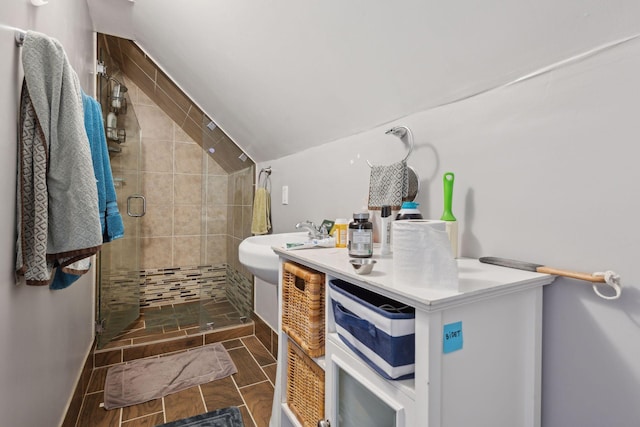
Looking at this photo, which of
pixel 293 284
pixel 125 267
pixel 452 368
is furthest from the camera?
pixel 125 267

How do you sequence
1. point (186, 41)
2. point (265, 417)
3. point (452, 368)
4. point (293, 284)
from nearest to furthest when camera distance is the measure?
point (452, 368) → point (293, 284) → point (265, 417) → point (186, 41)

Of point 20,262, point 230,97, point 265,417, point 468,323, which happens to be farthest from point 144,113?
point 468,323

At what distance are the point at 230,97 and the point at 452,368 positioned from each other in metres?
1.91

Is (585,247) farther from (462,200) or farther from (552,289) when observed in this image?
(462,200)

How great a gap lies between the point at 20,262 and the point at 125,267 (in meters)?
1.88

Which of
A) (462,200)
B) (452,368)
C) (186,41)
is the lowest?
(452,368)

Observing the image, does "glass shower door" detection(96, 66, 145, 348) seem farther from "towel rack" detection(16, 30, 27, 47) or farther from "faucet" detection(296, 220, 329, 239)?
"faucet" detection(296, 220, 329, 239)

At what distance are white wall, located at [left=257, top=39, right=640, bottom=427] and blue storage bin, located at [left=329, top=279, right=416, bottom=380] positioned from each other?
237 millimetres

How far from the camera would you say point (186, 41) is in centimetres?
177

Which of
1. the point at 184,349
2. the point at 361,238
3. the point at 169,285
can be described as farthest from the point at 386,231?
the point at 169,285

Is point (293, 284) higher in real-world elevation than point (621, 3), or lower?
lower

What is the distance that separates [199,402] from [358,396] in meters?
1.32

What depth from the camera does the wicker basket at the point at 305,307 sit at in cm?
94

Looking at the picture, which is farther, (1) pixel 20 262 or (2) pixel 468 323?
(1) pixel 20 262
